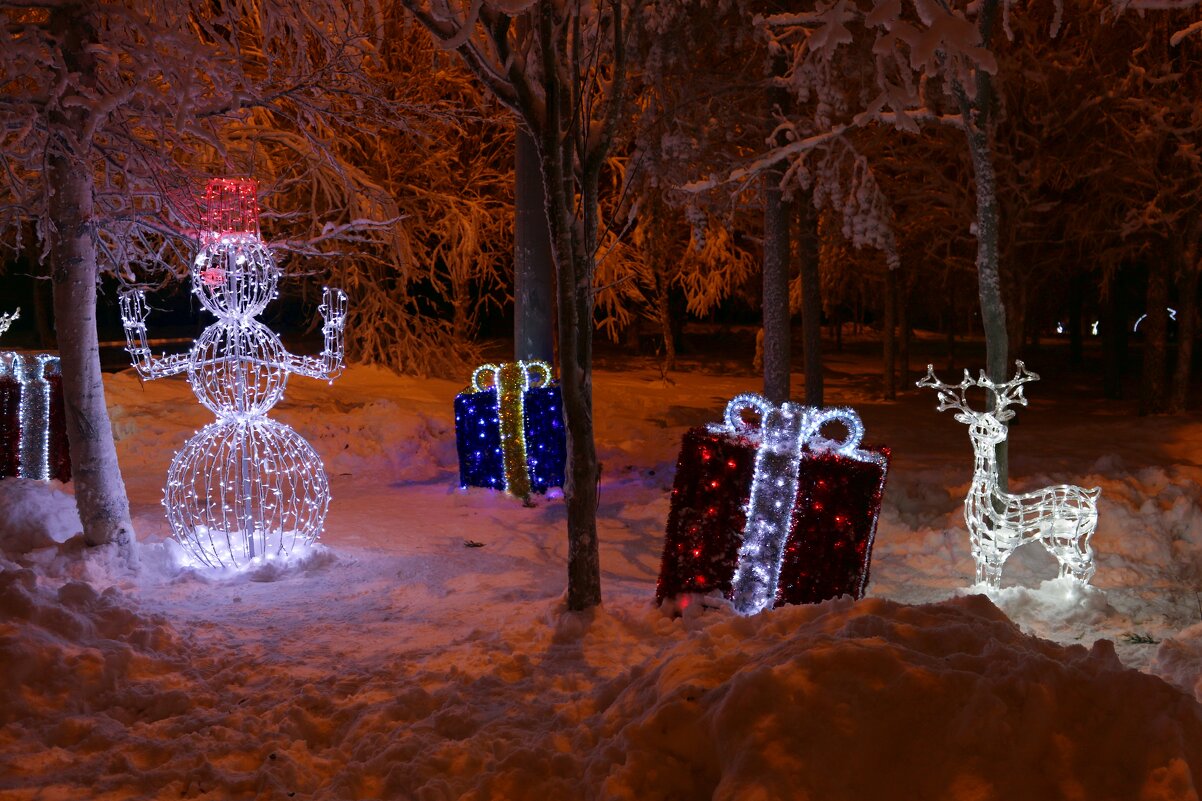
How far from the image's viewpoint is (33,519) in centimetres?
759

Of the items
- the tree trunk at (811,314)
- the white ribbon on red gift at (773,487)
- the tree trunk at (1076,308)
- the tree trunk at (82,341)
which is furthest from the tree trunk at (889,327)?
the tree trunk at (82,341)

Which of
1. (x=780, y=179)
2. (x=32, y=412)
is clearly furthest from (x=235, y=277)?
Result: (x=780, y=179)

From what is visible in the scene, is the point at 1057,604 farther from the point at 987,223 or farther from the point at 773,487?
the point at 987,223

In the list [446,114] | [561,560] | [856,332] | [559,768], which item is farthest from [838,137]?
[856,332]

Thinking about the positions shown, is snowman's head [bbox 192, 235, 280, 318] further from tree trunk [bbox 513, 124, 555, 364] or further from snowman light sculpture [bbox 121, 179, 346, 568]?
tree trunk [bbox 513, 124, 555, 364]

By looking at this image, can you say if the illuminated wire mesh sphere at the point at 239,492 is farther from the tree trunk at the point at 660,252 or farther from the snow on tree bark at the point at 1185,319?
the snow on tree bark at the point at 1185,319

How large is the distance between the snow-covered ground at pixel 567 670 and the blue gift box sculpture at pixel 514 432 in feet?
2.11

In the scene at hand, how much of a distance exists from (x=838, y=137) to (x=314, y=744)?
8.25 metres

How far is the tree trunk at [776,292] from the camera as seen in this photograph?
35.3 ft

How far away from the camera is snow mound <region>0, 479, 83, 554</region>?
734 centimetres

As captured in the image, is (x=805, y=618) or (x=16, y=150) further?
(x=16, y=150)

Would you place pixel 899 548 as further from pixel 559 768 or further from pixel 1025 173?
pixel 1025 173

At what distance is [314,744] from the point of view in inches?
163

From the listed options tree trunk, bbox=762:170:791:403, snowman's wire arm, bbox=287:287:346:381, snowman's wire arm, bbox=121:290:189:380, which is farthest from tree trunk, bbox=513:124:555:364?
snowman's wire arm, bbox=121:290:189:380
